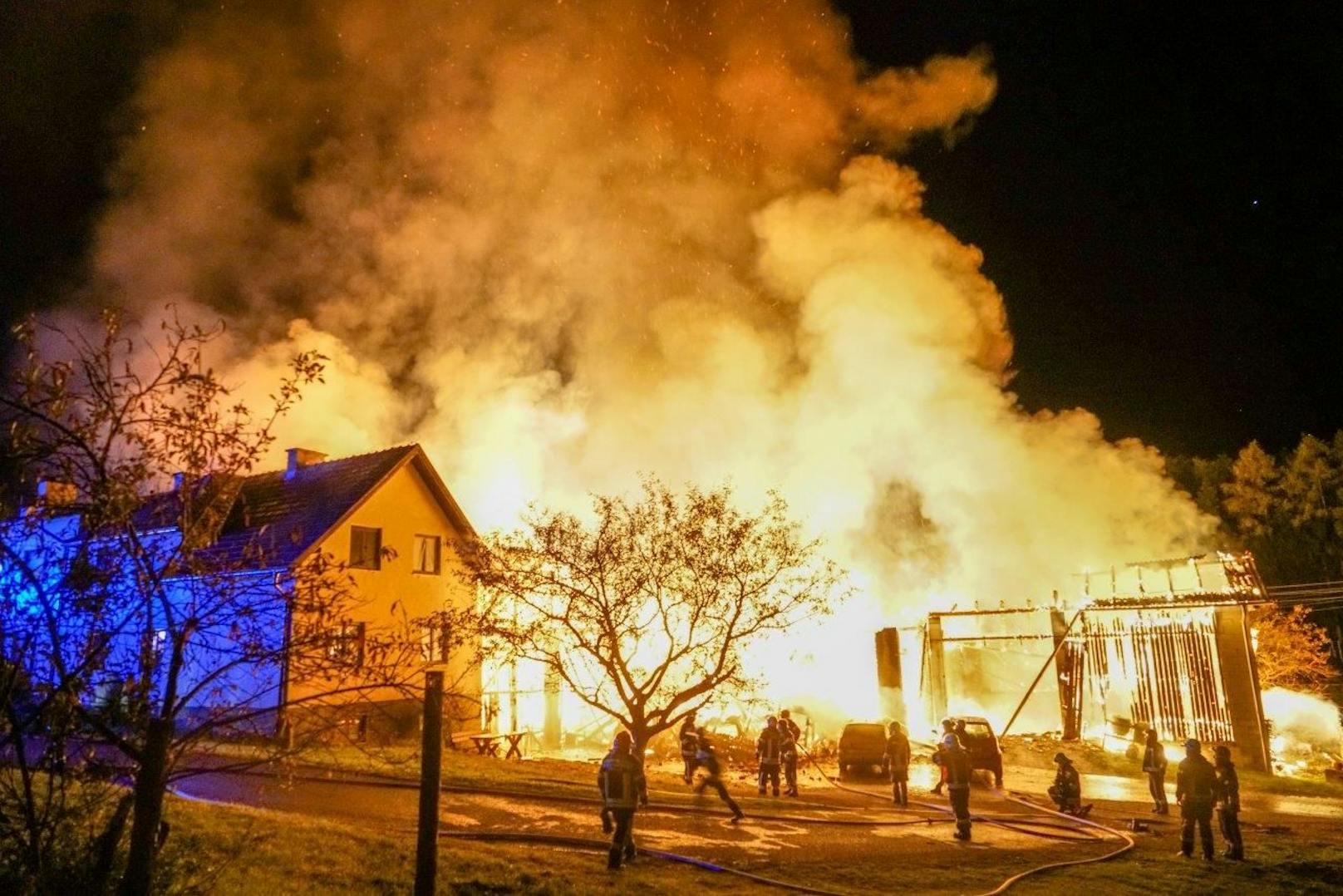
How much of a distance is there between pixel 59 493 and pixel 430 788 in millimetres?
3305

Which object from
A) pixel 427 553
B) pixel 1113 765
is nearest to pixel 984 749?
pixel 1113 765

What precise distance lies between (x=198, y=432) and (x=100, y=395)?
0.61 m

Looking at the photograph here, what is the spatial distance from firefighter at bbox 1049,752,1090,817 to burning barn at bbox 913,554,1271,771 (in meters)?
8.37

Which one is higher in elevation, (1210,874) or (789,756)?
(789,756)

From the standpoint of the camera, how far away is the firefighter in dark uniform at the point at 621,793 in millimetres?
11219

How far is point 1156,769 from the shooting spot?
17.6 m

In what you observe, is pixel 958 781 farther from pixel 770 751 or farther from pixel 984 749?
pixel 984 749

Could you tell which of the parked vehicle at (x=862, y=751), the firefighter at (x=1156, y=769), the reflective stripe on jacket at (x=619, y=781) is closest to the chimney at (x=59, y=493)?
the reflective stripe on jacket at (x=619, y=781)

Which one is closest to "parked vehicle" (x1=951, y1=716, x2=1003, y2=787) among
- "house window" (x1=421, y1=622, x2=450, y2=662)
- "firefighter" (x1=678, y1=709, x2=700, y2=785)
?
"firefighter" (x1=678, y1=709, x2=700, y2=785)

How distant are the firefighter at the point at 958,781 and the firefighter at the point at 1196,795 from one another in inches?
119

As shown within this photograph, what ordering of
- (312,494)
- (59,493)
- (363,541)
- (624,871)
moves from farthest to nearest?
(312,494), (363,541), (624,871), (59,493)

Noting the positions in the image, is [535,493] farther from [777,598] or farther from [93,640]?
[93,640]

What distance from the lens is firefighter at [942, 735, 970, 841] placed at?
14.7 meters

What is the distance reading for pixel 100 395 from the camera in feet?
19.3
